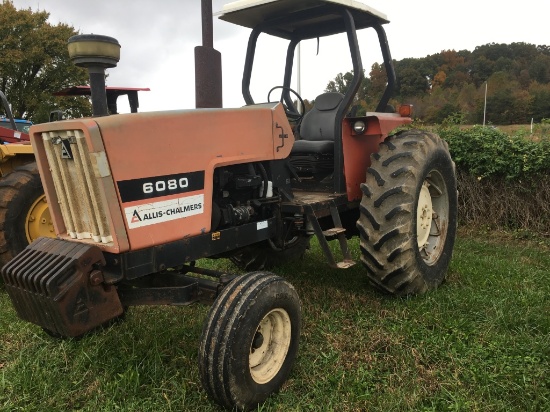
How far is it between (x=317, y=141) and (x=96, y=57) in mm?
2141

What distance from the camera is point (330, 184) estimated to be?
4.02 m

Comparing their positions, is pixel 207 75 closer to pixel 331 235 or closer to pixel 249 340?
pixel 331 235

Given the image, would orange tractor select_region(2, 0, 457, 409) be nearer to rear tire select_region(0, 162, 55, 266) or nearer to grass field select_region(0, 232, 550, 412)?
grass field select_region(0, 232, 550, 412)

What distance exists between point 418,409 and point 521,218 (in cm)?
467

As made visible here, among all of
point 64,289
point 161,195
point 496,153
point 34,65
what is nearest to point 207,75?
point 161,195

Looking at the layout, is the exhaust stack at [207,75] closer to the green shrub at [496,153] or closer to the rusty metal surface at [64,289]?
the rusty metal surface at [64,289]

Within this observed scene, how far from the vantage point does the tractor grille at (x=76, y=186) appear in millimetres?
2412

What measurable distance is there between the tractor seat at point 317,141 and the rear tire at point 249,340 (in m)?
1.58

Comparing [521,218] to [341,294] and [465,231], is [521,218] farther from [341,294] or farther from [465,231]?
[341,294]

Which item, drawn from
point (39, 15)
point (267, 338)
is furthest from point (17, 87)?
point (267, 338)

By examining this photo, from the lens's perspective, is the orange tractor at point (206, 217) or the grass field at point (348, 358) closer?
the orange tractor at point (206, 217)

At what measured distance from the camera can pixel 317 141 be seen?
162 inches

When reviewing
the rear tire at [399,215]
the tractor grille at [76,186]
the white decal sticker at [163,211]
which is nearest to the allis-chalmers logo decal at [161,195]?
the white decal sticker at [163,211]

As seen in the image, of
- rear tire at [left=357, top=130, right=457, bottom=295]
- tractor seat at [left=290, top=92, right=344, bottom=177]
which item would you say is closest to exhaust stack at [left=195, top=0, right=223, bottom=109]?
tractor seat at [left=290, top=92, right=344, bottom=177]
